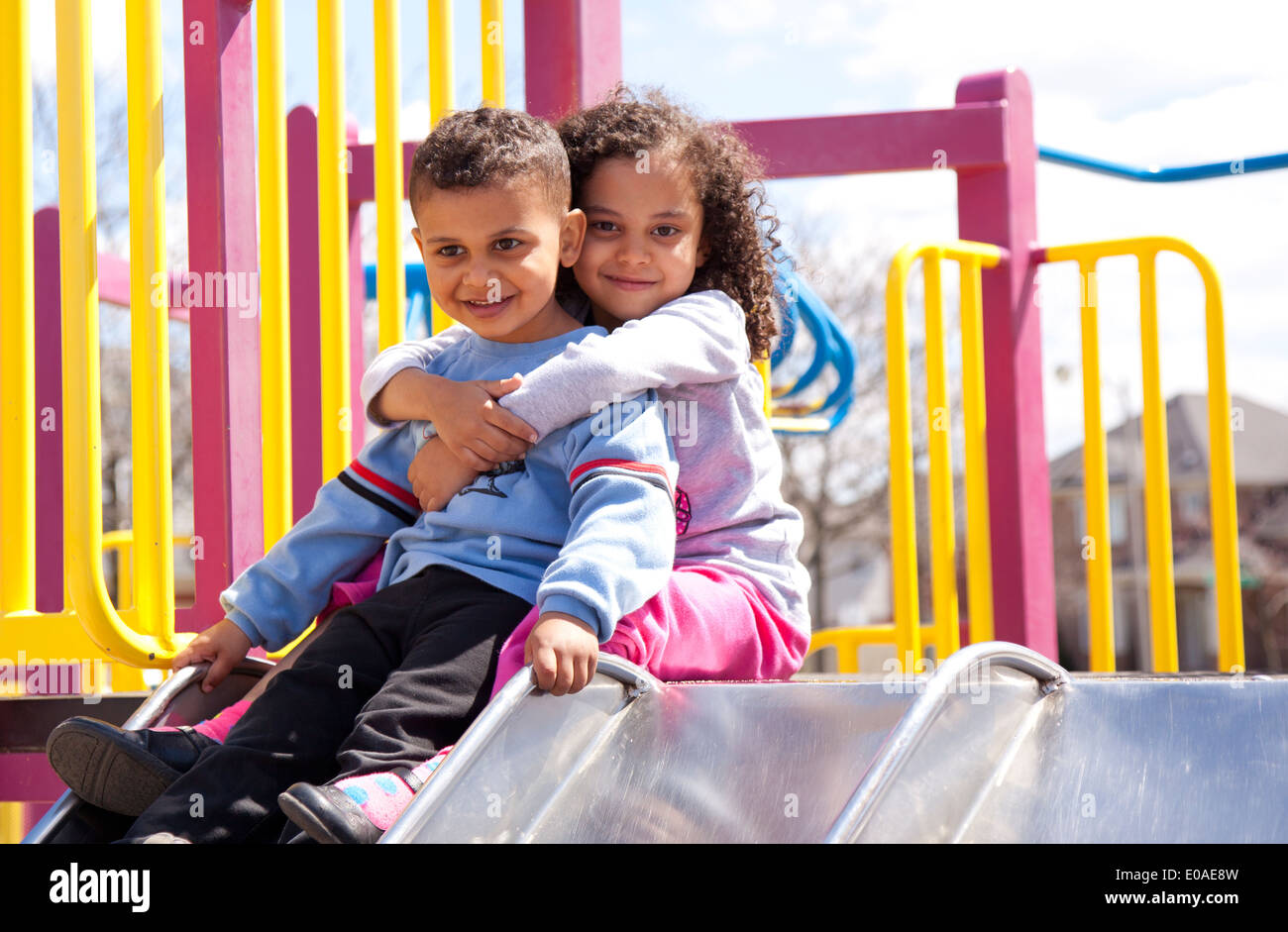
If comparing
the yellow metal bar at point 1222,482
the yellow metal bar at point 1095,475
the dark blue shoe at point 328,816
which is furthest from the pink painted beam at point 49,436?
the yellow metal bar at point 1222,482

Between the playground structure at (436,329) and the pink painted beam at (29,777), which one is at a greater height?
the playground structure at (436,329)

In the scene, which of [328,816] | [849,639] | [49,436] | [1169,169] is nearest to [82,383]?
[328,816]

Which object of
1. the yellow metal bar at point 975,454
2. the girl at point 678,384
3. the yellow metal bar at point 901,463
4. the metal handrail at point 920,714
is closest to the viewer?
the metal handrail at point 920,714

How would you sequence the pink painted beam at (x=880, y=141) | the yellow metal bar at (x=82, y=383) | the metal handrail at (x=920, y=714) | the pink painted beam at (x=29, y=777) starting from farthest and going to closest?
the pink painted beam at (x=880, y=141) < the pink painted beam at (x=29, y=777) < the yellow metal bar at (x=82, y=383) < the metal handrail at (x=920, y=714)

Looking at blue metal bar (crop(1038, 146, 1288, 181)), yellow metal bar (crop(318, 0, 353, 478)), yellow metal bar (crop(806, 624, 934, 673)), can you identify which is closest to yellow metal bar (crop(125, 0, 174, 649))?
yellow metal bar (crop(318, 0, 353, 478))

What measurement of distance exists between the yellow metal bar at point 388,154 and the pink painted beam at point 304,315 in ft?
1.17

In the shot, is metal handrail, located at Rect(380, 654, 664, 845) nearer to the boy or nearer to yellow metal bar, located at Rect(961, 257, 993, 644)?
the boy

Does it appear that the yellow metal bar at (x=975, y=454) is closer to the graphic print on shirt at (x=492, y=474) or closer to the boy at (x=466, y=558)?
the boy at (x=466, y=558)

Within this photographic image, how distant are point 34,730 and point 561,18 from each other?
1.72 metres

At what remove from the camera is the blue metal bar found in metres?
3.73

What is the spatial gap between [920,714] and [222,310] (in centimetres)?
183

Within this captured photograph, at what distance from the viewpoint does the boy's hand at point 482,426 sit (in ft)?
6.36
